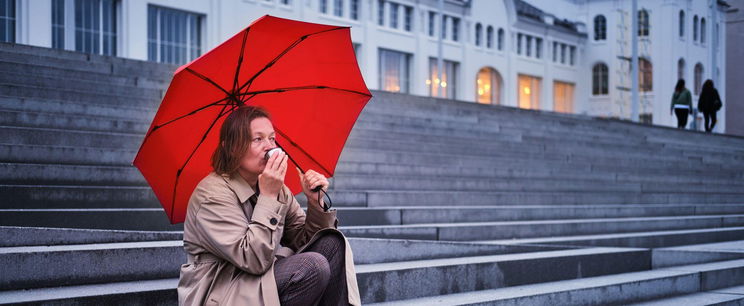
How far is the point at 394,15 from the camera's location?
39.0 m

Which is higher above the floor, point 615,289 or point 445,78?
point 445,78

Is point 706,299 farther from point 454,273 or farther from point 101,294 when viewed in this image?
point 101,294

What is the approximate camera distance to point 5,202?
6086 millimetres

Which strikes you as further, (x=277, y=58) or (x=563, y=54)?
(x=563, y=54)

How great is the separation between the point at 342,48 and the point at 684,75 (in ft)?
184

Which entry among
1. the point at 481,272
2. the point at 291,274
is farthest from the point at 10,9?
the point at 291,274

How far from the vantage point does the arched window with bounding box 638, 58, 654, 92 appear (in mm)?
54688

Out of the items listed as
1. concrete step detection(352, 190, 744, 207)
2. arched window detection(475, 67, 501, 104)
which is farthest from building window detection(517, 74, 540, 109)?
concrete step detection(352, 190, 744, 207)

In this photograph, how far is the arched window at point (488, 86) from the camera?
44.5m

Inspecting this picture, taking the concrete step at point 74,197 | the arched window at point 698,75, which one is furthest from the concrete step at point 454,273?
the arched window at point 698,75

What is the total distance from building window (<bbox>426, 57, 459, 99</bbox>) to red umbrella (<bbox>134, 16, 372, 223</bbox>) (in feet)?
118

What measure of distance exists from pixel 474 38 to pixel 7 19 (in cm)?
2594

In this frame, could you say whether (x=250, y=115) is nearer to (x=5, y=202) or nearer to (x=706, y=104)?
(x=5, y=202)

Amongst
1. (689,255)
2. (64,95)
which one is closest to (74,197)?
(64,95)
